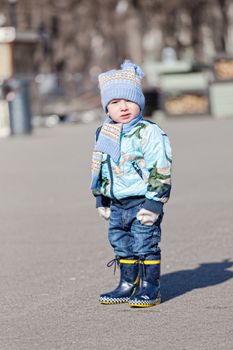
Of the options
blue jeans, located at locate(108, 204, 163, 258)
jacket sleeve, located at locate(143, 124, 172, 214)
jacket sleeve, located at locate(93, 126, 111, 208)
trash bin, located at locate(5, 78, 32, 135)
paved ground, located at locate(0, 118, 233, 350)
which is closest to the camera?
paved ground, located at locate(0, 118, 233, 350)

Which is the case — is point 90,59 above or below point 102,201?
below

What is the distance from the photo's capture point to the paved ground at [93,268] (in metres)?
6.29

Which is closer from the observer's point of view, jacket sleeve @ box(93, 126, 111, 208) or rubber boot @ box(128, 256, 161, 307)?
rubber boot @ box(128, 256, 161, 307)

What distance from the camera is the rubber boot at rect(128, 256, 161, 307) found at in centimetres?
694

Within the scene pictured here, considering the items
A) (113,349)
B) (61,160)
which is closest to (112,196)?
(113,349)

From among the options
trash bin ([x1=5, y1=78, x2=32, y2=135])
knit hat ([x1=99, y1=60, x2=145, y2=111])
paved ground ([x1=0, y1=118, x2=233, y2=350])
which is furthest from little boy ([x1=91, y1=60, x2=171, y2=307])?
trash bin ([x1=5, y1=78, x2=32, y2=135])

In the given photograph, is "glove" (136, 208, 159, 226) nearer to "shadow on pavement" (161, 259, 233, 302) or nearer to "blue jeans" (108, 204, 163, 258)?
"blue jeans" (108, 204, 163, 258)

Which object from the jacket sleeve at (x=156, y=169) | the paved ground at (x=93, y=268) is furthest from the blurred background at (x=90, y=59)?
the jacket sleeve at (x=156, y=169)

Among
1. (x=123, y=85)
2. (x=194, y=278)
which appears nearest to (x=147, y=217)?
(x=123, y=85)

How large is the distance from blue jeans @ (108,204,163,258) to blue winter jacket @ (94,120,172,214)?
0.22ft

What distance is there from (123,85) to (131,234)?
0.84 meters

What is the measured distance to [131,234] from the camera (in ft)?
23.0

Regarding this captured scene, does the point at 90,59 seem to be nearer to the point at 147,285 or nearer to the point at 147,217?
the point at 147,285

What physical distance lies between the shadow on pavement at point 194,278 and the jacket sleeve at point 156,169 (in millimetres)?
732
